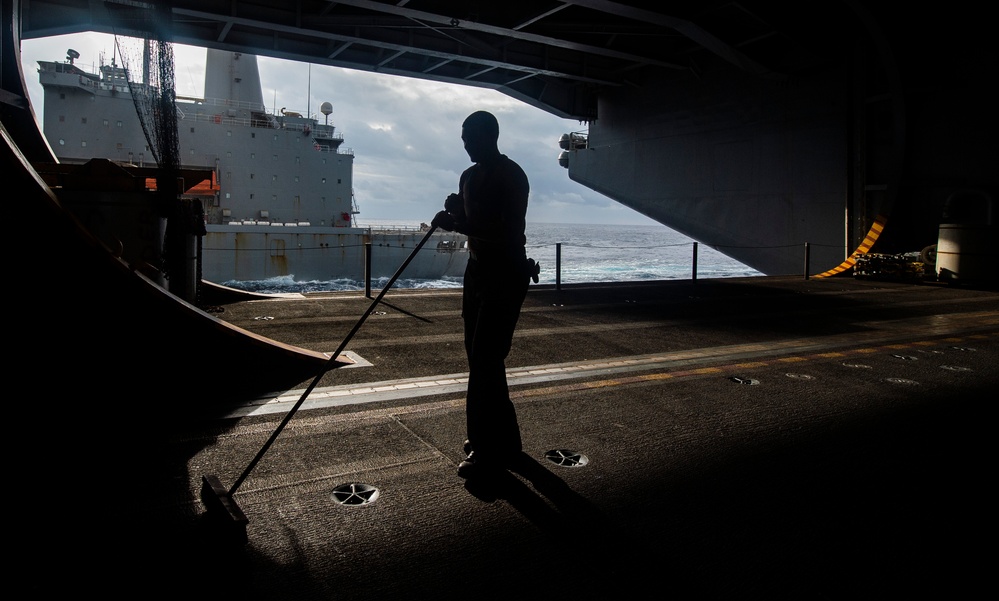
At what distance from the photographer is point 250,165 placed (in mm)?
34844

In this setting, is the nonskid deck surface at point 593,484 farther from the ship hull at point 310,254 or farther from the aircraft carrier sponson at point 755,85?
the ship hull at point 310,254

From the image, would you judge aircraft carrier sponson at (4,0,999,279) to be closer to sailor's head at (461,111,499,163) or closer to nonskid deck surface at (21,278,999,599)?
nonskid deck surface at (21,278,999,599)

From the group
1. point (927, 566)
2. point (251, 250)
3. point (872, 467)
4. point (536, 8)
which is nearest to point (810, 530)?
point (927, 566)

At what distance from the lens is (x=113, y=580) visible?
90.0 inches

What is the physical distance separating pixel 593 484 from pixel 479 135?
76.0 inches

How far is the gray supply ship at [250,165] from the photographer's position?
31719mm

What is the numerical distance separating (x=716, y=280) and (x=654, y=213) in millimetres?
10582

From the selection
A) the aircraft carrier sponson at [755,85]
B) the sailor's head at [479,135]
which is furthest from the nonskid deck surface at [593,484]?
the aircraft carrier sponson at [755,85]

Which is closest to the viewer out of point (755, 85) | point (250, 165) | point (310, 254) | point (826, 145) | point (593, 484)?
point (593, 484)

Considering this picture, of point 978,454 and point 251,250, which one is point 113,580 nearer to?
point 978,454

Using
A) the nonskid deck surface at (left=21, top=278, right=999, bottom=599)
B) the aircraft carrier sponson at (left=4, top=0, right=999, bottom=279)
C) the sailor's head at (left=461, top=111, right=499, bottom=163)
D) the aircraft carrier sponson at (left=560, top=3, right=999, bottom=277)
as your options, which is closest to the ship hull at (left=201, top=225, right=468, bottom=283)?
the aircraft carrier sponson at (left=4, top=0, right=999, bottom=279)

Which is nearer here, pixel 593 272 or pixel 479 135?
pixel 479 135

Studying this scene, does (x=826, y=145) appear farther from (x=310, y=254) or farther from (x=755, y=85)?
Answer: (x=310, y=254)

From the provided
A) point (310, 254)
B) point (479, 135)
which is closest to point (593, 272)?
point (310, 254)
